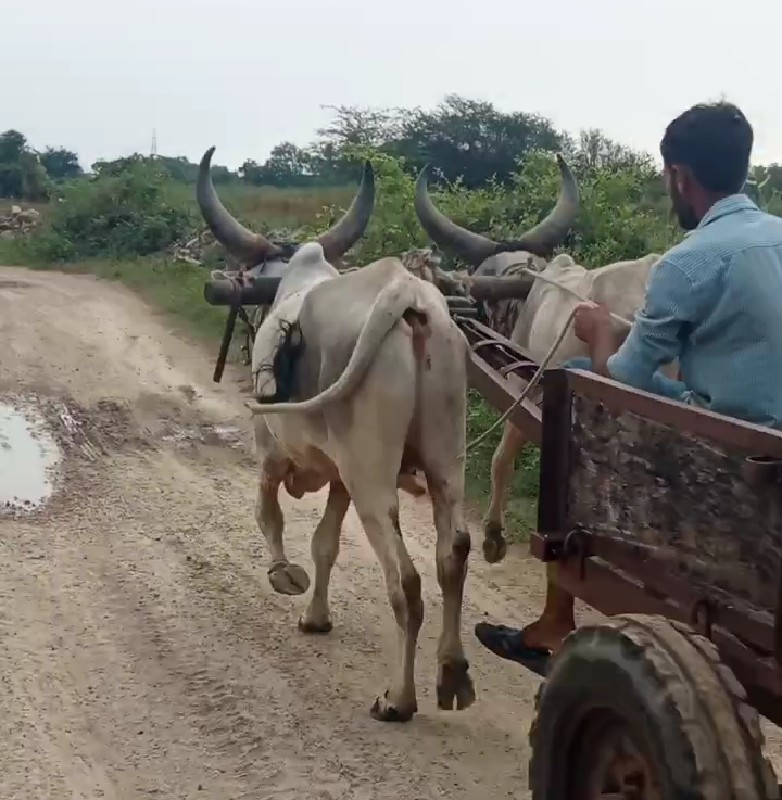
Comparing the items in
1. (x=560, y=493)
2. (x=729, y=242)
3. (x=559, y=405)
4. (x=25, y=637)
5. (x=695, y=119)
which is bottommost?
(x=25, y=637)

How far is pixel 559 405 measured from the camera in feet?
9.70

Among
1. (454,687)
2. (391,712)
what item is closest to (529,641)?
(454,687)

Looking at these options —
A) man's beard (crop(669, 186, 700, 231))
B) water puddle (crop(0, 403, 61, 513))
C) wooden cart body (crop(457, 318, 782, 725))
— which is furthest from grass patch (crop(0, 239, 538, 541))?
man's beard (crop(669, 186, 700, 231))

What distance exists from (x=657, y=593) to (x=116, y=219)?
72.4ft

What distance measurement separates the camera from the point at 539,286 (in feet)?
21.1

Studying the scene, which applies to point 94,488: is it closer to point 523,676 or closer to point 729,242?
point 523,676

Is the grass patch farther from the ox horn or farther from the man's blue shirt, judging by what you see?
the man's blue shirt

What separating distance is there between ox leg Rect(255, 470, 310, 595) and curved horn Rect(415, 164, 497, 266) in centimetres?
228

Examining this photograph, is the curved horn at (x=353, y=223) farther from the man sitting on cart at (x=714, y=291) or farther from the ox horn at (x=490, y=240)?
the man sitting on cart at (x=714, y=291)

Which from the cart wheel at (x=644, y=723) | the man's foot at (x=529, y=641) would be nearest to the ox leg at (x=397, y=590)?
the man's foot at (x=529, y=641)

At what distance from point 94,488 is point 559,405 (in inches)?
203

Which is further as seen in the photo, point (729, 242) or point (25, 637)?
point (25, 637)

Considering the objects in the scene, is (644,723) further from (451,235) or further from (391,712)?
(451,235)

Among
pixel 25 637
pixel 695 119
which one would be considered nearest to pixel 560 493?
pixel 695 119
